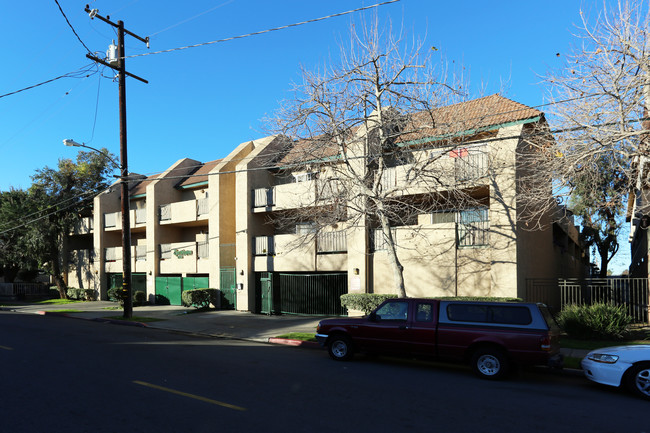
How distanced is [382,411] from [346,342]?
4.15m

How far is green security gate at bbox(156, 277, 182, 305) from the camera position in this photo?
2603 cm

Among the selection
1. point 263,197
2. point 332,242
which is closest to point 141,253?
point 263,197

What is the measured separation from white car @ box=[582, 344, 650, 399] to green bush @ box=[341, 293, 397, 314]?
8855mm

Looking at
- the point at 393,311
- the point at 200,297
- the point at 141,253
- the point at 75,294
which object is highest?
the point at 141,253

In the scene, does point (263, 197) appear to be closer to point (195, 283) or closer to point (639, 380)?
point (195, 283)

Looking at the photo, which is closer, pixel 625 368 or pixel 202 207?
pixel 625 368

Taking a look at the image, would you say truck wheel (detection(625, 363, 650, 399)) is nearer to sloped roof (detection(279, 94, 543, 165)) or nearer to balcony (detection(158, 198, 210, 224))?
sloped roof (detection(279, 94, 543, 165))

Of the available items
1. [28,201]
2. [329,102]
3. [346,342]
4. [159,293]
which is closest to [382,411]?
[346,342]

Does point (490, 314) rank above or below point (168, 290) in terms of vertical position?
above

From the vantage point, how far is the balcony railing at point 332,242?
19500mm

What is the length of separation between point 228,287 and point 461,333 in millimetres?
16081

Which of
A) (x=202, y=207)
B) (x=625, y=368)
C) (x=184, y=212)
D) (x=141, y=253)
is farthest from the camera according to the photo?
(x=141, y=253)

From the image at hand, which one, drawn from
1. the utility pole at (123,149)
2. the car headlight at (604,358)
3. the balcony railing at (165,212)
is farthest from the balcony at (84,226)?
the car headlight at (604,358)

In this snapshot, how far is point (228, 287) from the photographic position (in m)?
23.3
